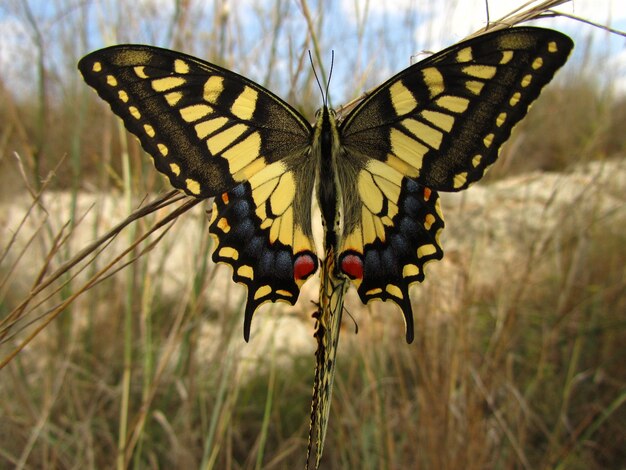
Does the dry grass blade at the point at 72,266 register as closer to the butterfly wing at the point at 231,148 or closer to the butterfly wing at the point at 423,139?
the butterfly wing at the point at 231,148

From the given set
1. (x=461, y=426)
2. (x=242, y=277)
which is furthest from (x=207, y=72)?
(x=461, y=426)

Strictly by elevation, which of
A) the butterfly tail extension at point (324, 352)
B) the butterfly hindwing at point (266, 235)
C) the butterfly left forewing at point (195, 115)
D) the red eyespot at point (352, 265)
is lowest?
the butterfly tail extension at point (324, 352)

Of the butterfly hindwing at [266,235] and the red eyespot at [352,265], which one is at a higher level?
the butterfly hindwing at [266,235]

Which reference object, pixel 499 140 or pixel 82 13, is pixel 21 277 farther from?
pixel 499 140

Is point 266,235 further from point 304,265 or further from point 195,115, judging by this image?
point 195,115

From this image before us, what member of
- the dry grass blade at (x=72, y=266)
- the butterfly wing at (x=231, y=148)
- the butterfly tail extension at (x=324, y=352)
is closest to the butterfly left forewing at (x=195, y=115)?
the butterfly wing at (x=231, y=148)

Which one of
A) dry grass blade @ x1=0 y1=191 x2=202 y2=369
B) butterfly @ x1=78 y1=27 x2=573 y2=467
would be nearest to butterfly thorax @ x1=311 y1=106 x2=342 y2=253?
butterfly @ x1=78 y1=27 x2=573 y2=467
